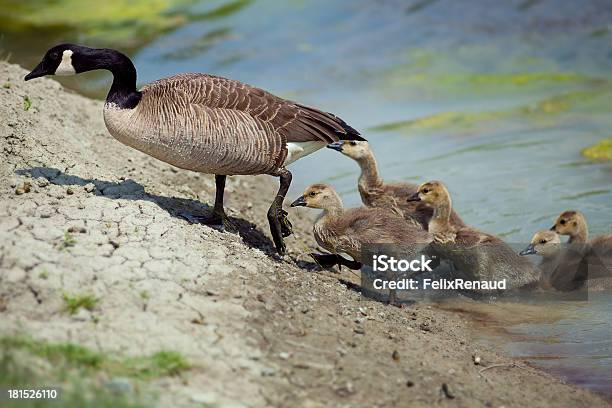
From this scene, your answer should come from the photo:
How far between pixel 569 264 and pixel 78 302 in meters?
5.42

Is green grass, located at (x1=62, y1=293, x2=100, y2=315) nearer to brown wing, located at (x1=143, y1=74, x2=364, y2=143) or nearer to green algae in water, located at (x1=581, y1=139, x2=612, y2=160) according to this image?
brown wing, located at (x1=143, y1=74, x2=364, y2=143)

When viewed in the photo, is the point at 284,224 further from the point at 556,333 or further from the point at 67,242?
the point at 556,333

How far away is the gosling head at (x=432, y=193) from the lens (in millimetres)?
9742

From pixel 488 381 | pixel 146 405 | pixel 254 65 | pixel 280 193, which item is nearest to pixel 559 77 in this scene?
pixel 254 65

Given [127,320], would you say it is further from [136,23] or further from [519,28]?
[136,23]

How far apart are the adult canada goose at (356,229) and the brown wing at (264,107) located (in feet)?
2.50

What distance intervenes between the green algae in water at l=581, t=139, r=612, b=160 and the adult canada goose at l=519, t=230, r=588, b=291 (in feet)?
10.4

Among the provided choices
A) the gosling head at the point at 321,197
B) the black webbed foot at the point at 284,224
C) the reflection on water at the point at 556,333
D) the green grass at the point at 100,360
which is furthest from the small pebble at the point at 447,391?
the gosling head at the point at 321,197

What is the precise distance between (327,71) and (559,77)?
13.5 ft

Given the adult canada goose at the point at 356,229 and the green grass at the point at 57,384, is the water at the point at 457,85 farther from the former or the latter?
the green grass at the point at 57,384

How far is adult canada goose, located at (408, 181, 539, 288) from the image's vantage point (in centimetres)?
940

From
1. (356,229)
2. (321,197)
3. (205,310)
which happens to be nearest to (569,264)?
(356,229)

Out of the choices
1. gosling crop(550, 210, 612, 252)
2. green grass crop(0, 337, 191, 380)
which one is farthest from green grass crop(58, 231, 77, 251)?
gosling crop(550, 210, 612, 252)

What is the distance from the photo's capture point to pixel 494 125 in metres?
14.1
